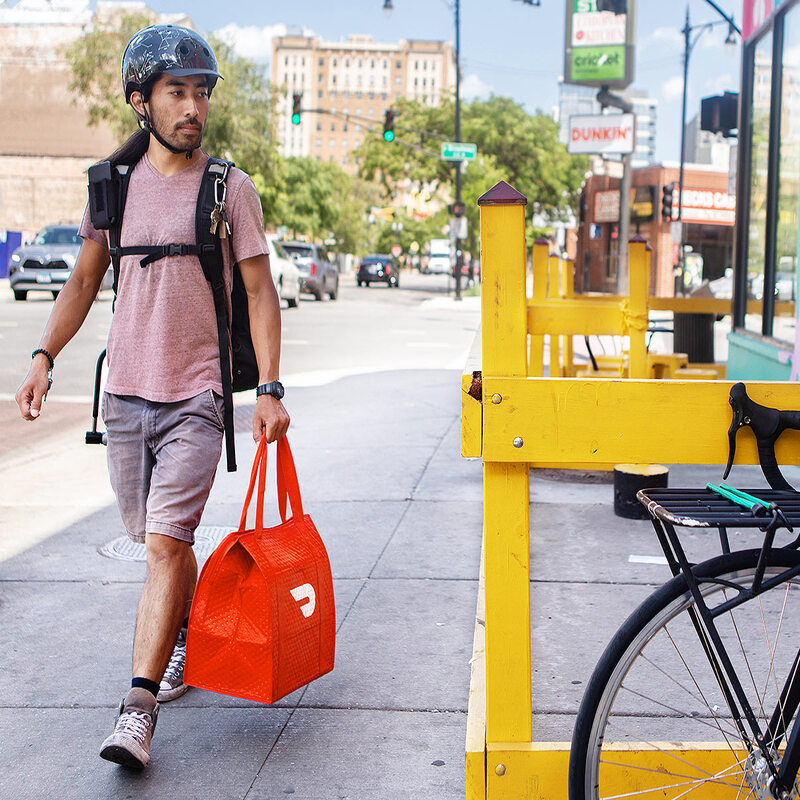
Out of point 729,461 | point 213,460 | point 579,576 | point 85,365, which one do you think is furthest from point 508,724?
point 85,365

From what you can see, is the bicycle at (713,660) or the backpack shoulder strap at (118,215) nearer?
the bicycle at (713,660)

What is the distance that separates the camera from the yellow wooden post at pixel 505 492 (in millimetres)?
2445

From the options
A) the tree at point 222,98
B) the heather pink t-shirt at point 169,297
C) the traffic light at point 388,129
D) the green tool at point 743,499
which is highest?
the tree at point 222,98

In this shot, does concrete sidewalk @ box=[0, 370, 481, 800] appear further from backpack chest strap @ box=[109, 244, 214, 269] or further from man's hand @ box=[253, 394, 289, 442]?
backpack chest strap @ box=[109, 244, 214, 269]

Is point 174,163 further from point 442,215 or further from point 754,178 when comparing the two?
point 442,215

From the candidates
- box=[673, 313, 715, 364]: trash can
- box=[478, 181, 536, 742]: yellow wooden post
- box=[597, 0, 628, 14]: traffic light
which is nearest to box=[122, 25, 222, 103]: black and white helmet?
box=[478, 181, 536, 742]: yellow wooden post

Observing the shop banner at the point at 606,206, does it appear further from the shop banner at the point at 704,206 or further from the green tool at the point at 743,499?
the green tool at the point at 743,499

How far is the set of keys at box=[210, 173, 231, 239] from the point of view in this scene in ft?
10.8

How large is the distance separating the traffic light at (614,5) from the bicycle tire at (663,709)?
517 inches

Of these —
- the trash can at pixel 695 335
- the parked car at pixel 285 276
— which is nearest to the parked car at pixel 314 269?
the parked car at pixel 285 276

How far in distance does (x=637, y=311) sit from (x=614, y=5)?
33.2ft

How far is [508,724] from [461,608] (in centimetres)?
191

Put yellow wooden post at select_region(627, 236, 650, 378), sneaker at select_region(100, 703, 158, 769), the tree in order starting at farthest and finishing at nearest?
the tree, yellow wooden post at select_region(627, 236, 650, 378), sneaker at select_region(100, 703, 158, 769)

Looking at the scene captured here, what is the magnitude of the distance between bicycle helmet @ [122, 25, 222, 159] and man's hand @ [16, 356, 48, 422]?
2.67 ft
